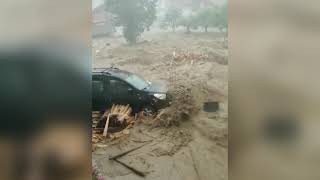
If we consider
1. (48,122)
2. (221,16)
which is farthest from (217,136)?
(48,122)

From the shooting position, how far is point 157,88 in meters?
2.47

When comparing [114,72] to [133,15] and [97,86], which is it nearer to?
[97,86]

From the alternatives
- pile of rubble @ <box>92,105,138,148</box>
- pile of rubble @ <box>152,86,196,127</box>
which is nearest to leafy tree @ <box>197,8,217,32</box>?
pile of rubble @ <box>152,86,196,127</box>

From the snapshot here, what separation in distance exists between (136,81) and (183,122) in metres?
0.40

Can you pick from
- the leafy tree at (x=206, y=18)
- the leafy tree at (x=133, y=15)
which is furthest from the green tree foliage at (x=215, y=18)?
the leafy tree at (x=133, y=15)

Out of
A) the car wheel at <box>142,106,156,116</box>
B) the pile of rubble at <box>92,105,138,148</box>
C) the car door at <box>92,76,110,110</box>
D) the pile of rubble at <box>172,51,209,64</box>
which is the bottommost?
the pile of rubble at <box>92,105,138,148</box>

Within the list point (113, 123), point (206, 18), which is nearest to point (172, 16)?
point (206, 18)

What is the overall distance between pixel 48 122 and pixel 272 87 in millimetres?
1390

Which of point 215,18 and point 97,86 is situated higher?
point 215,18

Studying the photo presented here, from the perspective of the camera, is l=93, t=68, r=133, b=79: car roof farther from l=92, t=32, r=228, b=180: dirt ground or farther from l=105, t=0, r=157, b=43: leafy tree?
l=105, t=0, r=157, b=43: leafy tree

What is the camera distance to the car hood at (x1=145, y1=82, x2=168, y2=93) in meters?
2.46

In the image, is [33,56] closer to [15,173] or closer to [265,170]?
[15,173]

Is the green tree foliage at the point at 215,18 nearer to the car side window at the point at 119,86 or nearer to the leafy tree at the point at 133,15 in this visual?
the leafy tree at the point at 133,15

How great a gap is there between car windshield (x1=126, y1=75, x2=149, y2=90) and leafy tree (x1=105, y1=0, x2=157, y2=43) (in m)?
0.23
